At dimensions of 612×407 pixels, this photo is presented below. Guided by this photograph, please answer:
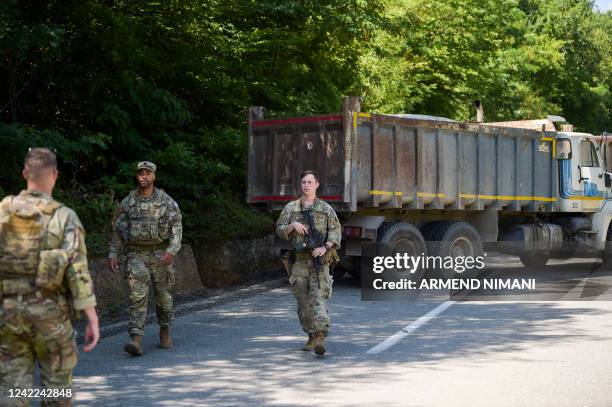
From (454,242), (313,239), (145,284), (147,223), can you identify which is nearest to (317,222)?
(313,239)

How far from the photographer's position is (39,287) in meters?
4.94

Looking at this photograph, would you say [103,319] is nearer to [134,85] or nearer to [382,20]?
[134,85]

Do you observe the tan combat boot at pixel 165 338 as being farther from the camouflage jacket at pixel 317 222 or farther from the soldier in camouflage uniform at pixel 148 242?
the camouflage jacket at pixel 317 222

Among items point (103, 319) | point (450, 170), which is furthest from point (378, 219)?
point (103, 319)

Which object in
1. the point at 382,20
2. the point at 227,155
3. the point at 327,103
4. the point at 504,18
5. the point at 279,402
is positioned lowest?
the point at 279,402

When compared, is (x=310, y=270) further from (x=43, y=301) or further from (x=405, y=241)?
(x=405, y=241)

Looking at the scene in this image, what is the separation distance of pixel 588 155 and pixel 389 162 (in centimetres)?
553

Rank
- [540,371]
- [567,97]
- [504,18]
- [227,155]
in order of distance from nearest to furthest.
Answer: [540,371] → [227,155] → [504,18] → [567,97]

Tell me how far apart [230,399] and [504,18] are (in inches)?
1076

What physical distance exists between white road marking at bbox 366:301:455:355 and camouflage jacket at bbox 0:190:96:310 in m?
4.10

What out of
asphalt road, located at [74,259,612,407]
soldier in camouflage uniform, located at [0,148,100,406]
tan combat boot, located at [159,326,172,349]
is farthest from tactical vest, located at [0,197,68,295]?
tan combat boot, located at [159,326,172,349]

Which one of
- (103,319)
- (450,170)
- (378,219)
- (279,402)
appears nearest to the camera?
(279,402)

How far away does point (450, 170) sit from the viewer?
15250mm

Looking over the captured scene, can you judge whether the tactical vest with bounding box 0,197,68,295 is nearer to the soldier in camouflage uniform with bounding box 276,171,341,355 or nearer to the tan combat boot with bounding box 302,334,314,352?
the soldier in camouflage uniform with bounding box 276,171,341,355
